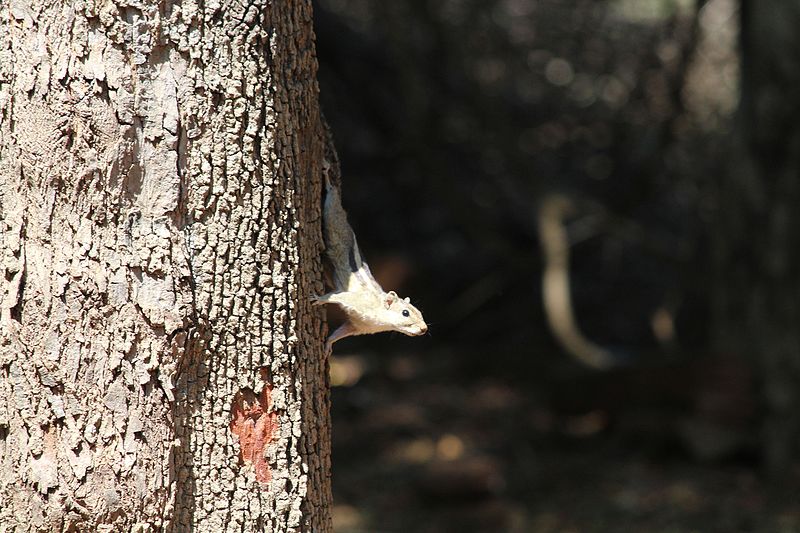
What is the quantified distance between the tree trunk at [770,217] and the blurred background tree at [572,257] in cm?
1

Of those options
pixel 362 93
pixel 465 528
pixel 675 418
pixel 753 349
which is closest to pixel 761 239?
pixel 753 349

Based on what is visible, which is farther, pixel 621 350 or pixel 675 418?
pixel 621 350

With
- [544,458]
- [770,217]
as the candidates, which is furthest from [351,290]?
[544,458]

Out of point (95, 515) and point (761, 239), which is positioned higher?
point (761, 239)

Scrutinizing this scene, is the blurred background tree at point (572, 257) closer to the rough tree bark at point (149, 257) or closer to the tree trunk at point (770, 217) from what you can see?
the tree trunk at point (770, 217)

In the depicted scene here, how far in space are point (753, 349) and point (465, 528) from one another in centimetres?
180

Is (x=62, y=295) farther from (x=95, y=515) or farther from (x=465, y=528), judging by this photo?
(x=465, y=528)

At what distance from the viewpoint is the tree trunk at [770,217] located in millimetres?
5141

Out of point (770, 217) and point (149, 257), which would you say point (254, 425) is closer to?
point (149, 257)

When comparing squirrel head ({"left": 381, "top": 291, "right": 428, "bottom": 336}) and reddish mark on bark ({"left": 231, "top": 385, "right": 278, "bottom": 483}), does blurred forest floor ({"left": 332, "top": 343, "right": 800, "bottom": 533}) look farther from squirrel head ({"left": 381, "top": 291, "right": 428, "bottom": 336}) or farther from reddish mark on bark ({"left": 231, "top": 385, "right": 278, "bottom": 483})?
reddish mark on bark ({"left": 231, "top": 385, "right": 278, "bottom": 483})

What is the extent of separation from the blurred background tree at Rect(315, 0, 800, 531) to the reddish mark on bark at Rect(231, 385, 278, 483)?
9.90ft

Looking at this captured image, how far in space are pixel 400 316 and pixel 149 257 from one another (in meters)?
0.61

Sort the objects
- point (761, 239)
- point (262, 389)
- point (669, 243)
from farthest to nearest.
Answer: point (669, 243)
point (761, 239)
point (262, 389)

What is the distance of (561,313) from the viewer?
596 centimetres
